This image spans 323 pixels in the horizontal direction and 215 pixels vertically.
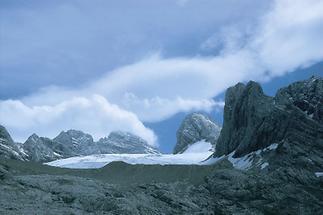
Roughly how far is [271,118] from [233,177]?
3929 cm

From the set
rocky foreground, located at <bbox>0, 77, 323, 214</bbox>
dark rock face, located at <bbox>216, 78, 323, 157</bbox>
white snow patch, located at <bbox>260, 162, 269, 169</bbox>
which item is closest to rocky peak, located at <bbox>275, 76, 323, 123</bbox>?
dark rock face, located at <bbox>216, 78, 323, 157</bbox>

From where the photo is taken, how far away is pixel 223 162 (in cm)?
14700

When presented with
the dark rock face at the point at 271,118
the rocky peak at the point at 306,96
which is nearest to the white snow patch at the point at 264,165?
the dark rock face at the point at 271,118

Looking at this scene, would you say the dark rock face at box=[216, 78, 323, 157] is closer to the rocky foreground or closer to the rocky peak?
the rocky peak

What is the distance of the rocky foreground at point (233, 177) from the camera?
89125mm

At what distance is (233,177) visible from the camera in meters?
111

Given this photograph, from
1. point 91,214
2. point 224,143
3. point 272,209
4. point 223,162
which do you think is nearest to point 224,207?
point 272,209

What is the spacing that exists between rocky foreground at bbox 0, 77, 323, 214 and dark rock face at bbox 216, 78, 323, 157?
9.0 inches

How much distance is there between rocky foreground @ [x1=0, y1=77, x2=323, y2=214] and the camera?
89125 millimetres

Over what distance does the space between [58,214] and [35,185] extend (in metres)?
14.0

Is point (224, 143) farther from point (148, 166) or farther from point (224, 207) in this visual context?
point (224, 207)

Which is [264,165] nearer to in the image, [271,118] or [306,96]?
[271,118]

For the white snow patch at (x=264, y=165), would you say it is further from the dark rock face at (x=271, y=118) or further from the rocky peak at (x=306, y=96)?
the rocky peak at (x=306, y=96)

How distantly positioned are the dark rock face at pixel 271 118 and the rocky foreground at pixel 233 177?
230 millimetres
